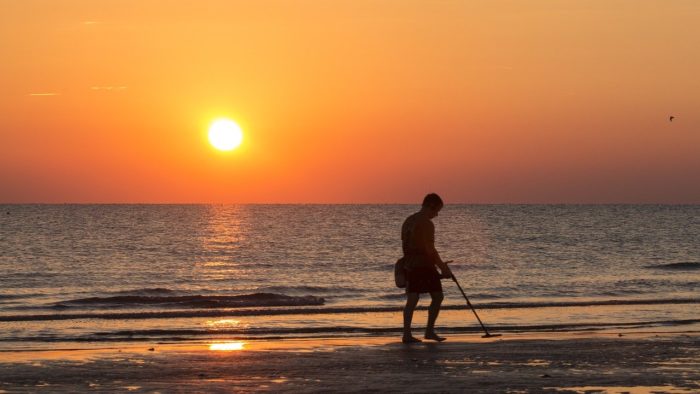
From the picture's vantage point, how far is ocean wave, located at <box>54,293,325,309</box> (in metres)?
31.0

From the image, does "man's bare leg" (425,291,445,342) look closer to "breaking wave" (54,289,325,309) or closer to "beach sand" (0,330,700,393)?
"beach sand" (0,330,700,393)

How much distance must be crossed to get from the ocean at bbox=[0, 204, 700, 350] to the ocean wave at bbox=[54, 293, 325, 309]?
0.26ft

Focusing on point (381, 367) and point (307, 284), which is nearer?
point (381, 367)

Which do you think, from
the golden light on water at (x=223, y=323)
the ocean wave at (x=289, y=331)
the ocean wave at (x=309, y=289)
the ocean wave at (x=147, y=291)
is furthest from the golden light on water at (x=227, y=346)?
the ocean wave at (x=147, y=291)

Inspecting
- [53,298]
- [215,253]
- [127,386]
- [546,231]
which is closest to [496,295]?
[53,298]

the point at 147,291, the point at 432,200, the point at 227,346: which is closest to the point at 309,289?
the point at 147,291

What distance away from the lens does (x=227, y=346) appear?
1543 centimetres

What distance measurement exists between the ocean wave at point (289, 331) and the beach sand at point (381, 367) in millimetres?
2959

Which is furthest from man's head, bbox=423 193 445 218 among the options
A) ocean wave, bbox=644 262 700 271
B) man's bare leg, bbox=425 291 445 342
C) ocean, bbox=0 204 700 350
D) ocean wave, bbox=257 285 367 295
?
ocean wave, bbox=644 262 700 271

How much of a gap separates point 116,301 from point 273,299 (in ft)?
15.3

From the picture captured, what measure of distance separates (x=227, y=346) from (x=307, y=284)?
25127mm

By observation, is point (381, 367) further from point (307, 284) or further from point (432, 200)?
point (307, 284)

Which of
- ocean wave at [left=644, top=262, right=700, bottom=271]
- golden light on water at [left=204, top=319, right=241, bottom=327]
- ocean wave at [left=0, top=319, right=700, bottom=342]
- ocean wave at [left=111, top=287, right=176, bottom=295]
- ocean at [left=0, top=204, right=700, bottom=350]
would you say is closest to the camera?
ocean wave at [left=0, top=319, right=700, bottom=342]

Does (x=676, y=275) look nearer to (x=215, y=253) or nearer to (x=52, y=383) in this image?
(x=215, y=253)
